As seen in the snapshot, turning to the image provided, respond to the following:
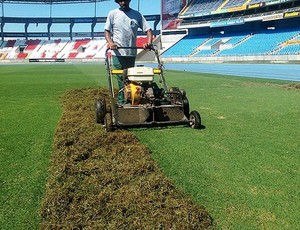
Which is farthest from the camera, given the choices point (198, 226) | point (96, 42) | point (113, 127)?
point (96, 42)

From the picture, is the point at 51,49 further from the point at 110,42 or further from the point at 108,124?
the point at 108,124

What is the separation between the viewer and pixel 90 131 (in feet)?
16.3

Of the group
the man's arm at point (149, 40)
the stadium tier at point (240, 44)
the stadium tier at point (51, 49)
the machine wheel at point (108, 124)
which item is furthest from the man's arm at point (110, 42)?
the stadium tier at point (51, 49)

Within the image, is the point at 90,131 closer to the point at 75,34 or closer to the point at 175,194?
the point at 175,194

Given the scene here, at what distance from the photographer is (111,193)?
2.78 metres

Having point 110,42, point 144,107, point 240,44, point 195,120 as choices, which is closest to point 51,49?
point 240,44

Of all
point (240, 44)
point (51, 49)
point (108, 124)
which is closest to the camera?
point (108, 124)

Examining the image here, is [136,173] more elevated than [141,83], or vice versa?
[141,83]

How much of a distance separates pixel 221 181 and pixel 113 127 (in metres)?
2.34

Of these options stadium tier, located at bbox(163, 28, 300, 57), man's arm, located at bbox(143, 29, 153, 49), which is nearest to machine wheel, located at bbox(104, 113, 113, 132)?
man's arm, located at bbox(143, 29, 153, 49)

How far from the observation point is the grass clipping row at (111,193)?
2352 mm

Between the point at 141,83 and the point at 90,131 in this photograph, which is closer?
the point at 90,131

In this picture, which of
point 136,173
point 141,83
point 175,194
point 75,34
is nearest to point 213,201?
point 175,194

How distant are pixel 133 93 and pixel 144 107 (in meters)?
0.35
